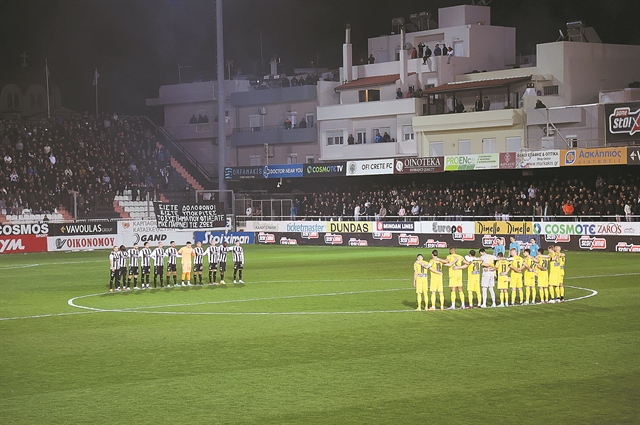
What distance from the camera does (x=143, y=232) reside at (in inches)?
2074

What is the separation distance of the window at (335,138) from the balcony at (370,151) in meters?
0.69

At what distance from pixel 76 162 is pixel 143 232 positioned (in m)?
11.4

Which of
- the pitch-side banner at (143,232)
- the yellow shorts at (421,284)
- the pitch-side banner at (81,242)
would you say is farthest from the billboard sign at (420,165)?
the yellow shorts at (421,284)

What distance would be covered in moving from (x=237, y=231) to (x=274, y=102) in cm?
2000

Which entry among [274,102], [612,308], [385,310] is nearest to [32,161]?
[274,102]

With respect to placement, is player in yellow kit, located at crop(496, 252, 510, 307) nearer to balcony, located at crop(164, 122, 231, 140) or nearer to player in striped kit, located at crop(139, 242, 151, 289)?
player in striped kit, located at crop(139, 242, 151, 289)

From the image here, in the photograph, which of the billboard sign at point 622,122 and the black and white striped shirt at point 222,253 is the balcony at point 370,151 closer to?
the billboard sign at point 622,122

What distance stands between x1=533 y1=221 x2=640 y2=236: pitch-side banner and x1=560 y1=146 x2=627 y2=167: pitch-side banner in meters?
4.22

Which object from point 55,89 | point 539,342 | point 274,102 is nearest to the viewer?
point 539,342

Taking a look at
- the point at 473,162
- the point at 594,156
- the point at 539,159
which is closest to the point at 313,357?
the point at 594,156

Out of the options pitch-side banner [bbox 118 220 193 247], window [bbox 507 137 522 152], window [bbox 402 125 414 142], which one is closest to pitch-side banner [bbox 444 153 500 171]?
window [bbox 507 137 522 152]

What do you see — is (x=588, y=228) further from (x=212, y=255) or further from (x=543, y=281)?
(x=212, y=255)

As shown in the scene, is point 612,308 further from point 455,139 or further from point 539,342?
point 455,139

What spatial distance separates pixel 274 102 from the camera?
250 feet
